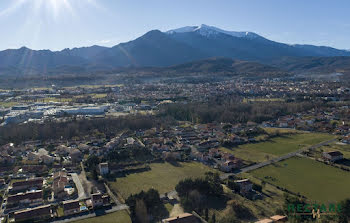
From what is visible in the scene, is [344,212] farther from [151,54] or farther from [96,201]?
[151,54]

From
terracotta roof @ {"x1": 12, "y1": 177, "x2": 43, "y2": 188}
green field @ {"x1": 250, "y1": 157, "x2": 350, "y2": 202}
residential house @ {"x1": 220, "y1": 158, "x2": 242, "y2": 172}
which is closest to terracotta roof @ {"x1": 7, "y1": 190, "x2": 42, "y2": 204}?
terracotta roof @ {"x1": 12, "y1": 177, "x2": 43, "y2": 188}

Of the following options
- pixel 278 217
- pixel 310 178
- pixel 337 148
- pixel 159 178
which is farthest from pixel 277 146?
pixel 278 217

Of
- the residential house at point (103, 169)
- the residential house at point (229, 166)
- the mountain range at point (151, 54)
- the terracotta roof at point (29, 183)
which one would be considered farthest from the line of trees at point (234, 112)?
the mountain range at point (151, 54)

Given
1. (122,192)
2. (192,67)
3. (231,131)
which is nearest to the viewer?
(122,192)

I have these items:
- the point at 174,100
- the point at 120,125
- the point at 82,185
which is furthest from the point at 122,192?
the point at 174,100

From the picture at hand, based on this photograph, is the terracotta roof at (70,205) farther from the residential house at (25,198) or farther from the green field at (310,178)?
the green field at (310,178)

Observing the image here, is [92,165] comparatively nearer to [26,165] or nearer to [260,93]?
[26,165]

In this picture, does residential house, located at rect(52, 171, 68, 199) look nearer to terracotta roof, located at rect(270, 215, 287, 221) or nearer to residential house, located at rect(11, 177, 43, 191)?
residential house, located at rect(11, 177, 43, 191)
